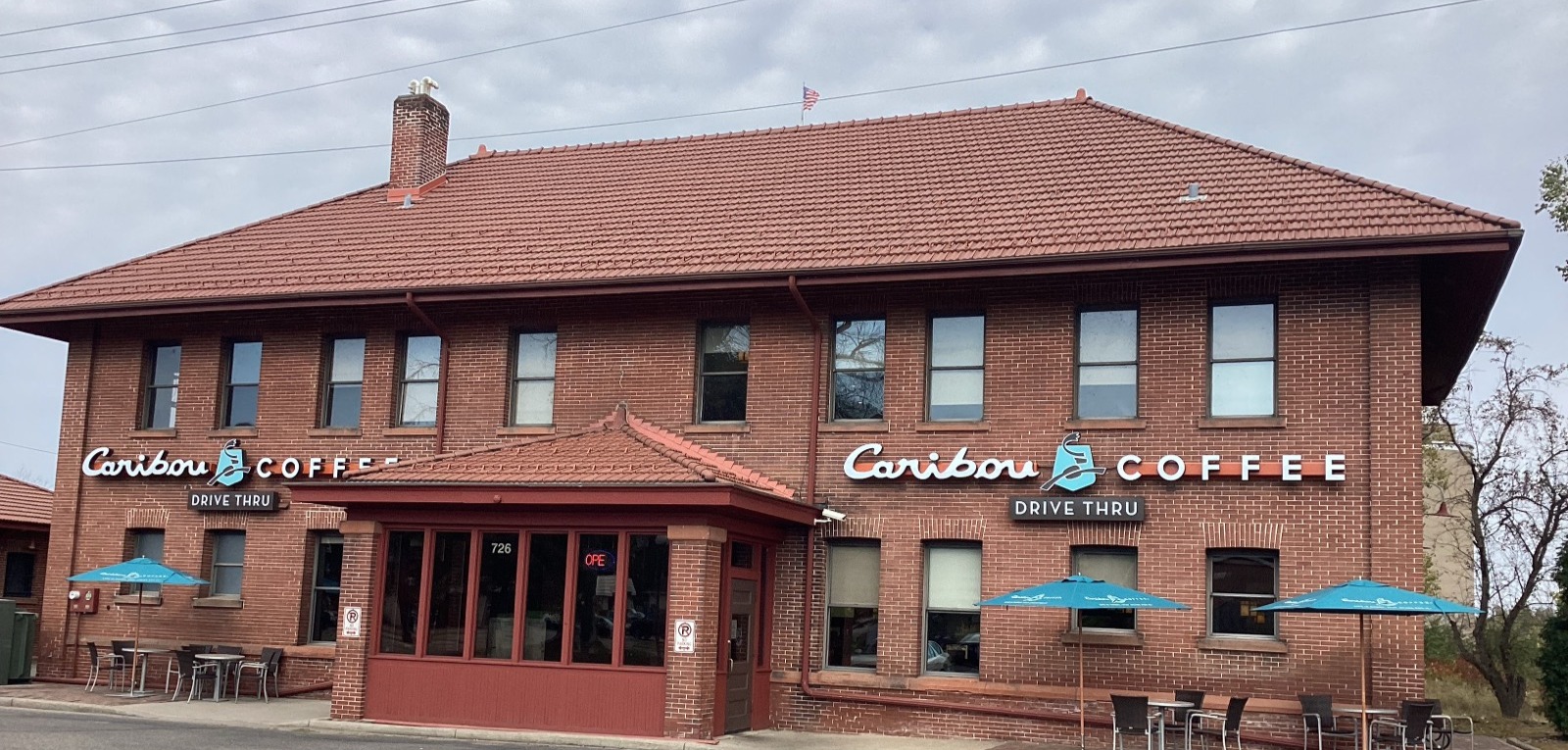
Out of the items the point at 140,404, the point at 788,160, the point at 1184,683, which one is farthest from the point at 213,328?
the point at 1184,683

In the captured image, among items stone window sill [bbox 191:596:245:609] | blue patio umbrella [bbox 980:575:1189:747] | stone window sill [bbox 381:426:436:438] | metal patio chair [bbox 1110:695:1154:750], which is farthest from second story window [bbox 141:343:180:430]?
metal patio chair [bbox 1110:695:1154:750]

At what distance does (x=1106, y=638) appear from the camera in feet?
58.7

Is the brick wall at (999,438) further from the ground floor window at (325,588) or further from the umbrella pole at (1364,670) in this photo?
the ground floor window at (325,588)

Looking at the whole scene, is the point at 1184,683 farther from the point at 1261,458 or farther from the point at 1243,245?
the point at 1243,245

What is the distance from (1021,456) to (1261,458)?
2.97 meters

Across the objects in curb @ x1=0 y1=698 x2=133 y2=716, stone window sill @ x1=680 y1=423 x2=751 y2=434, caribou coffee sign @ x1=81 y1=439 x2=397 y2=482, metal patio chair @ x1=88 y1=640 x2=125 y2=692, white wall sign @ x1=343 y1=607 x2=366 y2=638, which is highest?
stone window sill @ x1=680 y1=423 x2=751 y2=434

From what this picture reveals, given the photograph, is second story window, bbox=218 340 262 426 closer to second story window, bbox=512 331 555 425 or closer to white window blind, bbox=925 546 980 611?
second story window, bbox=512 331 555 425

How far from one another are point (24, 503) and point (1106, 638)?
22.4 metres

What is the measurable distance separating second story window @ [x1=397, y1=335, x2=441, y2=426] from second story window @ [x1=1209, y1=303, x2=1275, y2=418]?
37.7ft

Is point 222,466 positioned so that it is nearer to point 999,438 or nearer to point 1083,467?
point 999,438

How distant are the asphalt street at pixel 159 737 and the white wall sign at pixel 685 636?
1922 millimetres

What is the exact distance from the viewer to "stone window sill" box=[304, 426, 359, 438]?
2233 cm

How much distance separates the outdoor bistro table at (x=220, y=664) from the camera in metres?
20.9

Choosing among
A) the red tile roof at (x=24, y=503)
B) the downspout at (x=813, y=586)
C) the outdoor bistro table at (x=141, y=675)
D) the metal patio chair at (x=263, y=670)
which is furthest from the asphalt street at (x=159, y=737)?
the red tile roof at (x=24, y=503)
